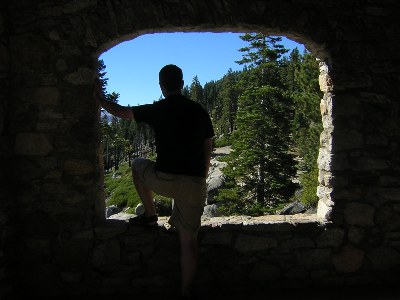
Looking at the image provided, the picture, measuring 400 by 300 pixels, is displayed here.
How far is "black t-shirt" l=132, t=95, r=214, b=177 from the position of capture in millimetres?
3094

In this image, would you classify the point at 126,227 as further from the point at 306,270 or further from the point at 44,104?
the point at 306,270

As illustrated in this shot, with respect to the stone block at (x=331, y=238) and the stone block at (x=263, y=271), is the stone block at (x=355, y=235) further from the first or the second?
the stone block at (x=263, y=271)

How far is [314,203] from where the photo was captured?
1245 cm

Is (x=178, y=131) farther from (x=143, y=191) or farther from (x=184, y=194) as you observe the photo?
(x=143, y=191)

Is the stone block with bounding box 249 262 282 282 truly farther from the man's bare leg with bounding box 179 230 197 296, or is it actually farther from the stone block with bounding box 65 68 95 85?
the stone block with bounding box 65 68 95 85

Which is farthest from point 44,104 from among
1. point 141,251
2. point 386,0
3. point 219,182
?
point 219,182

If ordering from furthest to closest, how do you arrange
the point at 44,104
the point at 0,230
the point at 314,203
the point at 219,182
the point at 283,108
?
the point at 219,182, the point at 283,108, the point at 314,203, the point at 44,104, the point at 0,230

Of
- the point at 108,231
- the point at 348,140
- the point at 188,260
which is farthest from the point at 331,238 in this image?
the point at 108,231

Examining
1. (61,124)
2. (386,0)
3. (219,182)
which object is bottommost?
(219,182)

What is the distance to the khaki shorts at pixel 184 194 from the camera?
3.12m

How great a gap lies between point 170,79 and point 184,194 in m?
0.94

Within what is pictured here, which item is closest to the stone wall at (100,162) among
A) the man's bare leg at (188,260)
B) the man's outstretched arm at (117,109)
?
the man's outstretched arm at (117,109)

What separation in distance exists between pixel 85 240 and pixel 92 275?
33 cm

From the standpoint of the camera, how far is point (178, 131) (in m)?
3.09
